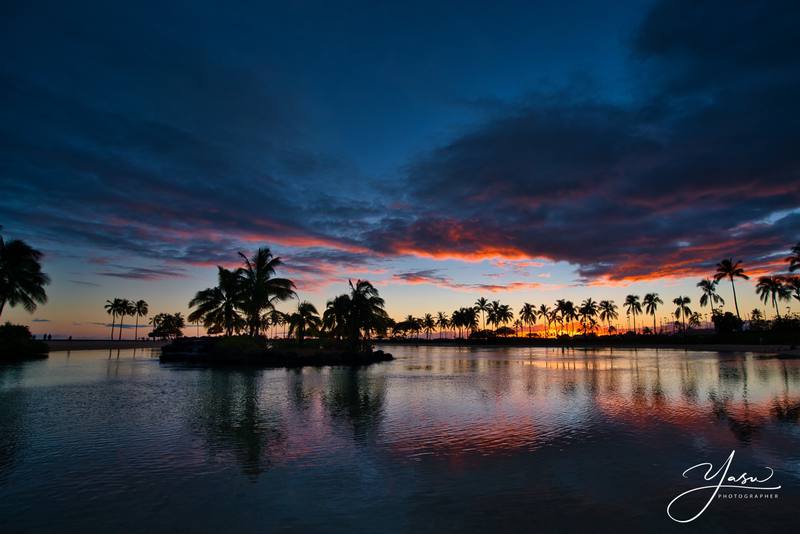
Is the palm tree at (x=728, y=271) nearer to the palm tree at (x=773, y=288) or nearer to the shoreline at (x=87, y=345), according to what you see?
the palm tree at (x=773, y=288)

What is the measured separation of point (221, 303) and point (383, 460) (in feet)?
167

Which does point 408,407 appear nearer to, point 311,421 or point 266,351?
point 311,421

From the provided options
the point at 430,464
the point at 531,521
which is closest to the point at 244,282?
the point at 430,464

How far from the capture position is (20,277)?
46.8 meters

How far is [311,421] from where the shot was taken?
15133 millimetres

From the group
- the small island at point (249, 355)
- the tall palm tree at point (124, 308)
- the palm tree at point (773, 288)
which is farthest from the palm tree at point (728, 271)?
the tall palm tree at point (124, 308)

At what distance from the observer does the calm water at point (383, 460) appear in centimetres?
716

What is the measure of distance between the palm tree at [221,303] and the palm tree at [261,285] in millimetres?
2411

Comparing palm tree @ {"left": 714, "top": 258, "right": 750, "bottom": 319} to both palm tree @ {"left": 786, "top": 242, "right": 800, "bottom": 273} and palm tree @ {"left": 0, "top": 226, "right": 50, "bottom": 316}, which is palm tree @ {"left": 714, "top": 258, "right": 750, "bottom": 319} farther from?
palm tree @ {"left": 0, "top": 226, "right": 50, "bottom": 316}

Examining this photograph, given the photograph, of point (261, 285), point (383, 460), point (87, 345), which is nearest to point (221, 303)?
point (261, 285)

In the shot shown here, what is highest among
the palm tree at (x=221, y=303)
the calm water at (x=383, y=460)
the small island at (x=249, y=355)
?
the palm tree at (x=221, y=303)

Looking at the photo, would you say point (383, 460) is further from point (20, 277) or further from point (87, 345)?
point (87, 345)

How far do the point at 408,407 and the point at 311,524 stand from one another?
11.7m

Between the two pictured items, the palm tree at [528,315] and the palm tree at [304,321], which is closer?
the palm tree at [304,321]
